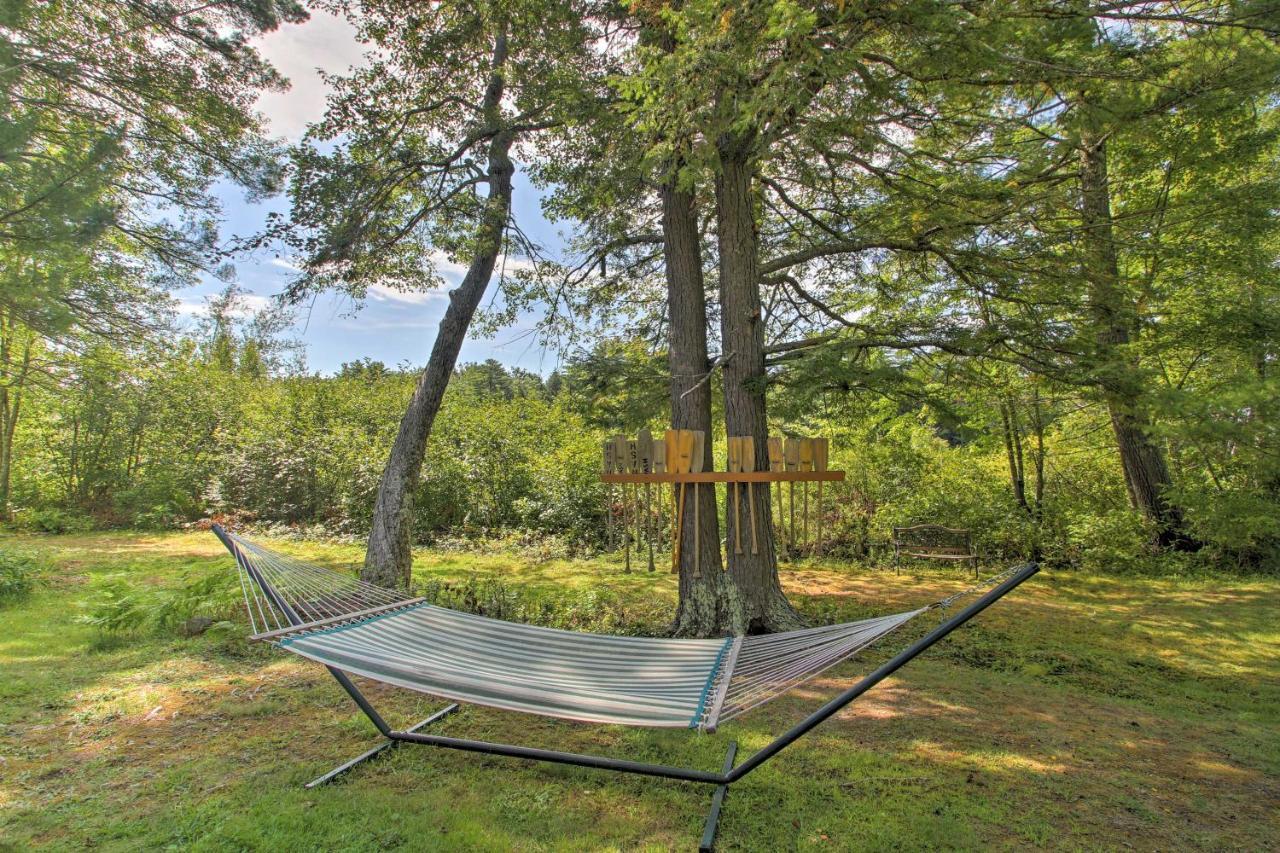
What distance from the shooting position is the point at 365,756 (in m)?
2.34

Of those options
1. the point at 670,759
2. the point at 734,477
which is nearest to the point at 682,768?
the point at 670,759

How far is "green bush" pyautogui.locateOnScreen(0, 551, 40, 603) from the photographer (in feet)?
15.0

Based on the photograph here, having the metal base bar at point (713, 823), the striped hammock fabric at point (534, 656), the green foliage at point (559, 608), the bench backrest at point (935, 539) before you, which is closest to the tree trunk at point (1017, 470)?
the bench backrest at point (935, 539)

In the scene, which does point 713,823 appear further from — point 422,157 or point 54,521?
point 54,521

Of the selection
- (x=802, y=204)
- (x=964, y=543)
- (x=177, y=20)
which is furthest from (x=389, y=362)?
(x=964, y=543)

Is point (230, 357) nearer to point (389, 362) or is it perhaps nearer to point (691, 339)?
point (389, 362)

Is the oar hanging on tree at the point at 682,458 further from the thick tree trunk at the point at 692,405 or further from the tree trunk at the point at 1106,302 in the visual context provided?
the tree trunk at the point at 1106,302

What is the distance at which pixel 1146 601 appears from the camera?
5.15m

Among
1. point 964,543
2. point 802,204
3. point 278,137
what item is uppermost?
point 278,137

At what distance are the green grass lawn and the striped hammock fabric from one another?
0.47m

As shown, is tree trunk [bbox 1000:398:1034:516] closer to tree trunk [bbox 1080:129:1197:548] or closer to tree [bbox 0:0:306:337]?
tree trunk [bbox 1080:129:1197:548]

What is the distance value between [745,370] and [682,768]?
2.57m

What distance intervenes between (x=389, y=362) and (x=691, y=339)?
32.6ft

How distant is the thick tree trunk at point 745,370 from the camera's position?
4.02 meters
